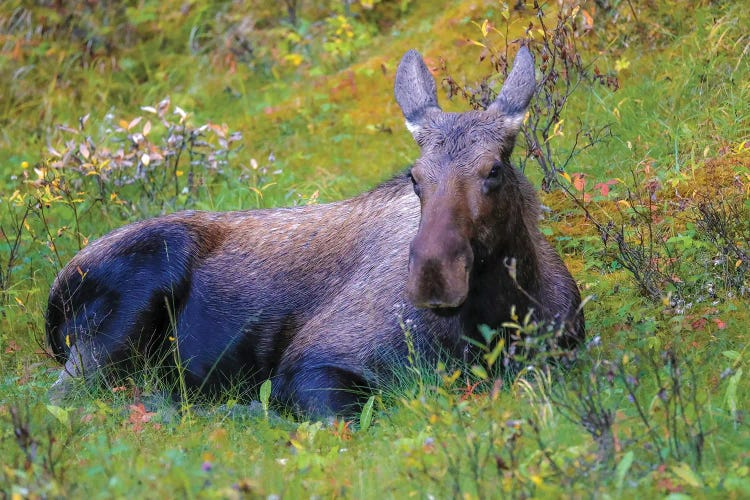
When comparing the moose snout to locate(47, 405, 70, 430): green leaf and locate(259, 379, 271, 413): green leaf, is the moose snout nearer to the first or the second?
locate(259, 379, 271, 413): green leaf

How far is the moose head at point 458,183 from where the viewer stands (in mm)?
4832

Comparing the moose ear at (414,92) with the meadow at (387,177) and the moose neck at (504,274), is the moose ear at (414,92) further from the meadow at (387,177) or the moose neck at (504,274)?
the meadow at (387,177)

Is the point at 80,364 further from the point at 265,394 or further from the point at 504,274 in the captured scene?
the point at 504,274

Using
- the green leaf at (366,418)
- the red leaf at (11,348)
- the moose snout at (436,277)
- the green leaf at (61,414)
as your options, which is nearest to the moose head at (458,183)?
the moose snout at (436,277)

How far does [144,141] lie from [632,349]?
17.3ft

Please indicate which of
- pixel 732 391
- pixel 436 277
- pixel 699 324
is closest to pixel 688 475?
pixel 732 391

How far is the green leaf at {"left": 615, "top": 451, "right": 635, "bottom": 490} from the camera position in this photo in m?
3.67

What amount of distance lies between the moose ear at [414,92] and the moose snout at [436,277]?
3.39 ft

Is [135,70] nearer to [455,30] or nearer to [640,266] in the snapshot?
[455,30]

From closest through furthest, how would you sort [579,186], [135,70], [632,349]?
[632,349] → [579,186] → [135,70]

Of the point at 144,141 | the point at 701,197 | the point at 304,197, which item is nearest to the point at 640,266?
the point at 701,197

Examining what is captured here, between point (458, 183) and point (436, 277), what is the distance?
1.98ft

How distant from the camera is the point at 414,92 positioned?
6.00 m

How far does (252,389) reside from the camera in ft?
Result: 22.2
